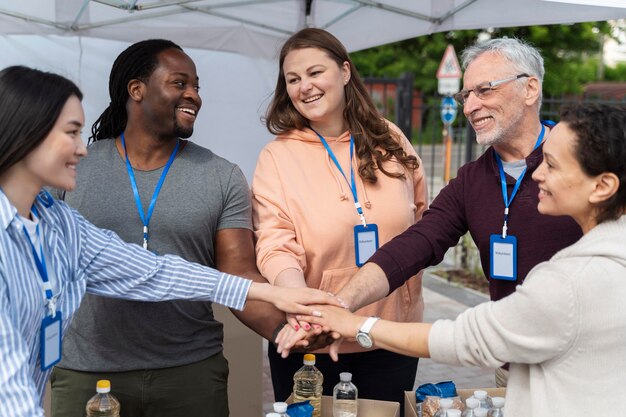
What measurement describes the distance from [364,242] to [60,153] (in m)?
1.24

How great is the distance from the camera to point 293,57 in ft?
8.84

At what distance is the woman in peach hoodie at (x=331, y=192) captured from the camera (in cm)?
262

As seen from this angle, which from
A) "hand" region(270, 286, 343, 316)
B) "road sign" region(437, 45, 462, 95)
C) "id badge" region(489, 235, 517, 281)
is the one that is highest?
"road sign" region(437, 45, 462, 95)

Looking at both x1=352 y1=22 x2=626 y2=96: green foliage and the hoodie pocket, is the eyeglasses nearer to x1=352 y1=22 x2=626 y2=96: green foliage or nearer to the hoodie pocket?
the hoodie pocket

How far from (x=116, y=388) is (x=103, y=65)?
193 centimetres

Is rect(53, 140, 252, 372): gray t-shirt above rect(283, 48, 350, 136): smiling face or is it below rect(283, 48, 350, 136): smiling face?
below

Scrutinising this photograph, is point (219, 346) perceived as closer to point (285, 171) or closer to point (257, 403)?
point (285, 171)

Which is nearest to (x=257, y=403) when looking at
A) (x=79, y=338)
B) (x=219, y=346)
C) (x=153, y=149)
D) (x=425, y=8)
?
(x=219, y=346)

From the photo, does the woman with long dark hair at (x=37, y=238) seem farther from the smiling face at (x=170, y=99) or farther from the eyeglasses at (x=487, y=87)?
the eyeglasses at (x=487, y=87)

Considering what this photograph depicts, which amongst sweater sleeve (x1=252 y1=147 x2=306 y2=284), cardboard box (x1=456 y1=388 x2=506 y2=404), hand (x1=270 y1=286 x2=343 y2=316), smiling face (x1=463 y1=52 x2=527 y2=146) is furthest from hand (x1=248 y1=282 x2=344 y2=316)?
smiling face (x1=463 y1=52 x2=527 y2=146)

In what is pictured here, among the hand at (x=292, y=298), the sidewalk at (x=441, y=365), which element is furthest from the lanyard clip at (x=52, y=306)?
the sidewalk at (x=441, y=365)

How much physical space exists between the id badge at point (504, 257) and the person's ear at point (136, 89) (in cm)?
129

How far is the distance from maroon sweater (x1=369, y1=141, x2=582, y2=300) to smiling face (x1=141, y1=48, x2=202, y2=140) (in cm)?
81

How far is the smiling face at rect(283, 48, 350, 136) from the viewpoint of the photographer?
2.67 m
